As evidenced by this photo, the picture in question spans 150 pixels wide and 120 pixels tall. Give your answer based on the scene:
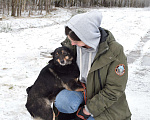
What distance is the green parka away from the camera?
1.90 m

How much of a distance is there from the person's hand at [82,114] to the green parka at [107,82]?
0.12m

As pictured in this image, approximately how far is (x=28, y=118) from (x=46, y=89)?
71cm

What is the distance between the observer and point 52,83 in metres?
2.23

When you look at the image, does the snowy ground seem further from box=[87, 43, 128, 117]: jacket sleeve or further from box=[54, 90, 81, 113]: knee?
box=[87, 43, 128, 117]: jacket sleeve

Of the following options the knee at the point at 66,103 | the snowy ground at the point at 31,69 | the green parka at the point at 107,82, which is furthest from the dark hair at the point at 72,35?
the snowy ground at the point at 31,69

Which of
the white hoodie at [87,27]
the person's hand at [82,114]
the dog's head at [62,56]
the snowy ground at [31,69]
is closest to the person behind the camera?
the white hoodie at [87,27]

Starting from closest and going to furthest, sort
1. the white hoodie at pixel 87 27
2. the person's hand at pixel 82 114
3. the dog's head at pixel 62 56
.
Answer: the white hoodie at pixel 87 27
the person's hand at pixel 82 114
the dog's head at pixel 62 56

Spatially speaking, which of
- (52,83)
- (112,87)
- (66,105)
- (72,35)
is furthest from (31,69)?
(112,87)

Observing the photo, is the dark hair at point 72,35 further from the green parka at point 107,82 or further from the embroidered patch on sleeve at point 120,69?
the embroidered patch on sleeve at point 120,69

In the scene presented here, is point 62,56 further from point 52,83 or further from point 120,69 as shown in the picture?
point 120,69

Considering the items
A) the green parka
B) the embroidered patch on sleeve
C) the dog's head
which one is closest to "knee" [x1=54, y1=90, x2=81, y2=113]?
the green parka

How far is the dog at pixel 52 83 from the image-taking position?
2.15 m

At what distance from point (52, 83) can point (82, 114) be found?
0.45m

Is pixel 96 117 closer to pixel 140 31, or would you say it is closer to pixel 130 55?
pixel 130 55
